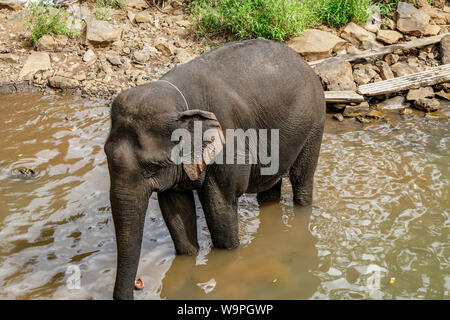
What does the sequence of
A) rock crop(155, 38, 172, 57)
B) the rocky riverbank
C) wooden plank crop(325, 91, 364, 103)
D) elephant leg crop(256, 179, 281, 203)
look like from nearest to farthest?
elephant leg crop(256, 179, 281, 203), wooden plank crop(325, 91, 364, 103), the rocky riverbank, rock crop(155, 38, 172, 57)

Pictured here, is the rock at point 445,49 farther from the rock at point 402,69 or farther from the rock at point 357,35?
the rock at point 357,35

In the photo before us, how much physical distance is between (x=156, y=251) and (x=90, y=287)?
585mm

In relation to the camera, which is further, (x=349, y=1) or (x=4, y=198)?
(x=349, y=1)

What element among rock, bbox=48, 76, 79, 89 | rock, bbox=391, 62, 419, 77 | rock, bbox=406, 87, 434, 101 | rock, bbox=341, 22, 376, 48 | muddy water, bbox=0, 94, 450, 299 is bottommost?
muddy water, bbox=0, 94, 450, 299

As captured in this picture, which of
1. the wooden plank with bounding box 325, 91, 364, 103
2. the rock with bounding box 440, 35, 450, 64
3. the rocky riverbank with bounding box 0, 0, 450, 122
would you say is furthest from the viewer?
the rock with bounding box 440, 35, 450, 64

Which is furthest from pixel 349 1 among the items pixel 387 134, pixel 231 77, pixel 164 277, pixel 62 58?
pixel 164 277

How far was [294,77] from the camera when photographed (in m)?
3.49

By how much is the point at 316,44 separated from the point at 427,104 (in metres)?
1.71

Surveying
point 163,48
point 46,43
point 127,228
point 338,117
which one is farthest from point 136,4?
point 127,228

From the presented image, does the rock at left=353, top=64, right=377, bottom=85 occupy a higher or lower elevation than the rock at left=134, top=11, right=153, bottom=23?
lower

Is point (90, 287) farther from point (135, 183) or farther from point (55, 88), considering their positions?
point (55, 88)

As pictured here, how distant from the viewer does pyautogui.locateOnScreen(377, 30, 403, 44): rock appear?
23.3 ft

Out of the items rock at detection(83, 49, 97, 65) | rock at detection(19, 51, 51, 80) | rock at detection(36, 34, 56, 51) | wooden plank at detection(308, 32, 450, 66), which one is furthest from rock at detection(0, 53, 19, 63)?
wooden plank at detection(308, 32, 450, 66)

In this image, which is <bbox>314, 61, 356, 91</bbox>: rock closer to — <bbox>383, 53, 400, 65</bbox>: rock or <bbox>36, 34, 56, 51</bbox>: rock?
<bbox>383, 53, 400, 65</bbox>: rock
